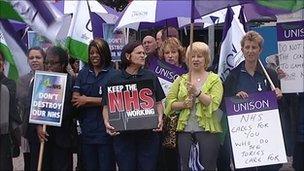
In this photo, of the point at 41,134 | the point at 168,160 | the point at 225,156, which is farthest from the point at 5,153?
the point at 225,156

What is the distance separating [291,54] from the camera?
652 centimetres

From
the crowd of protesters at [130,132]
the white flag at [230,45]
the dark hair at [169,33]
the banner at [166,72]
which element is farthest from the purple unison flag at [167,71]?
the dark hair at [169,33]

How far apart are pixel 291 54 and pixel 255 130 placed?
1117 millimetres

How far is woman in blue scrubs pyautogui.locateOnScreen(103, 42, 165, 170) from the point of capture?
5926 millimetres

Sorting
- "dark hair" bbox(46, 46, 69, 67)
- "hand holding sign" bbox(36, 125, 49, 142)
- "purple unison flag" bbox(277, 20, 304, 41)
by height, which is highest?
"purple unison flag" bbox(277, 20, 304, 41)

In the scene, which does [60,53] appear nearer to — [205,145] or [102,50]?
[102,50]

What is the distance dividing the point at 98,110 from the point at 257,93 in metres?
1.66

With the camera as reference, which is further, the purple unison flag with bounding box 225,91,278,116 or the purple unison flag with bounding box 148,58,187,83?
the purple unison flag with bounding box 148,58,187,83

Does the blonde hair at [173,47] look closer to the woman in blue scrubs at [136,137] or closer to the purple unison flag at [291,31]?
the woman in blue scrubs at [136,137]

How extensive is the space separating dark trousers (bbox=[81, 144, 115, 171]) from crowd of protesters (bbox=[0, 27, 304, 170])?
10mm

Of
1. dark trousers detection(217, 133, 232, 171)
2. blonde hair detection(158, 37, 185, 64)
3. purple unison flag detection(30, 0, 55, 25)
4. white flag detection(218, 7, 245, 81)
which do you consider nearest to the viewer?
purple unison flag detection(30, 0, 55, 25)

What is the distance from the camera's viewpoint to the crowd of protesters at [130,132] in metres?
5.86

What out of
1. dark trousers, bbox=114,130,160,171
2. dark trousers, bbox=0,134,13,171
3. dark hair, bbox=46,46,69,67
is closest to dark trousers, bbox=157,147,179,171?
dark trousers, bbox=114,130,160,171

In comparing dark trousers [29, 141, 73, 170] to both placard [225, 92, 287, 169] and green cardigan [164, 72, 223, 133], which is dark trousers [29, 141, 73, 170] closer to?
green cardigan [164, 72, 223, 133]
